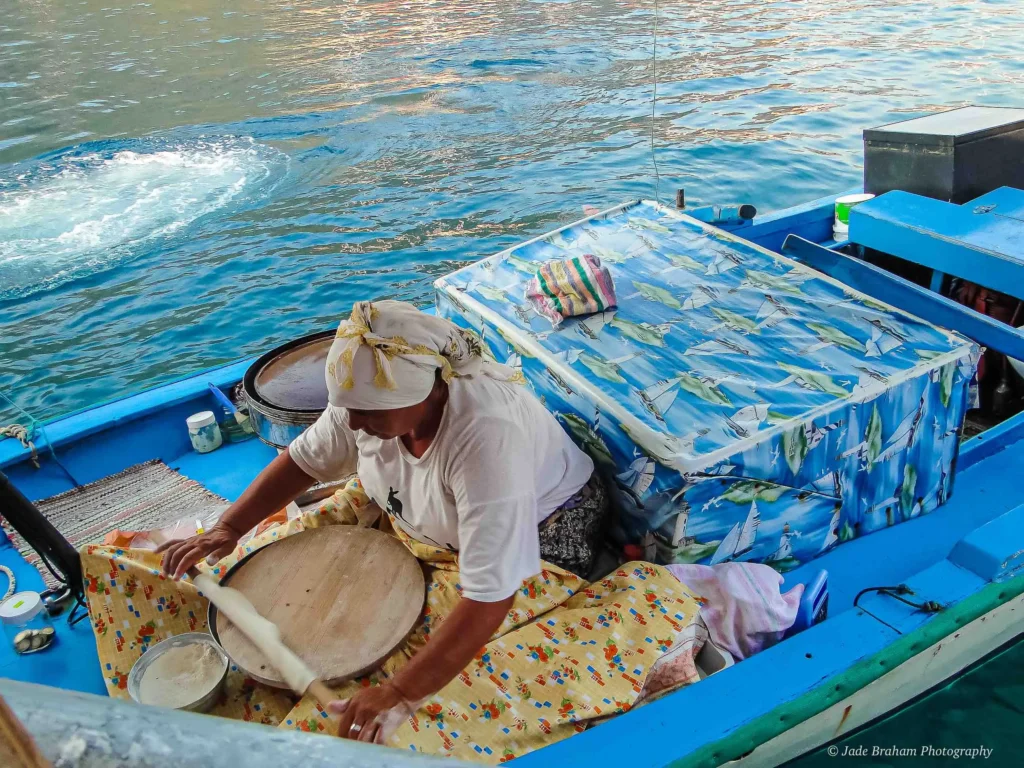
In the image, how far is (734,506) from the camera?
2445 mm

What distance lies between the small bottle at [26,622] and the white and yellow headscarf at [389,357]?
1.67 m

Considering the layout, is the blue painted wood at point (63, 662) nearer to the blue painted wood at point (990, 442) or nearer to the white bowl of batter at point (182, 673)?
the white bowl of batter at point (182, 673)

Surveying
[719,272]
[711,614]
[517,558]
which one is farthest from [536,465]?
[719,272]

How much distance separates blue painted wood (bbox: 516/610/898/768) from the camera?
2.12m

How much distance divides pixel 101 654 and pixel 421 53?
1454 cm

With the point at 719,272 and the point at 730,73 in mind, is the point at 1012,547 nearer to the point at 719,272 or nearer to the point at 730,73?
the point at 719,272

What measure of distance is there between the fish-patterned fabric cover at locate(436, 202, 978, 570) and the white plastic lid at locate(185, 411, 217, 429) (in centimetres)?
158

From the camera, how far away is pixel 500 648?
2275 millimetres

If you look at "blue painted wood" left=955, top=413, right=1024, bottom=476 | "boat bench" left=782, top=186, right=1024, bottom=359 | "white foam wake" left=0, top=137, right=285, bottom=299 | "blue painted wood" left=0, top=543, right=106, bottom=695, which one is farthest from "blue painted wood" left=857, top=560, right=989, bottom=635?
"white foam wake" left=0, top=137, right=285, bottom=299

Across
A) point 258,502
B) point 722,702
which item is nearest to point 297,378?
point 258,502

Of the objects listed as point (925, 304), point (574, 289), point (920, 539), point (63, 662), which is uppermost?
point (574, 289)

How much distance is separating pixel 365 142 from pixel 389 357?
9.31 m

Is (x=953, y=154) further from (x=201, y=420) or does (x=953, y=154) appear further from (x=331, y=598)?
(x=201, y=420)

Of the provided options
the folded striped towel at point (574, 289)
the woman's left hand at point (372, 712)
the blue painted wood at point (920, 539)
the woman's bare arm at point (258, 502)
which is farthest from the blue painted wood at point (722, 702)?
the folded striped towel at point (574, 289)
